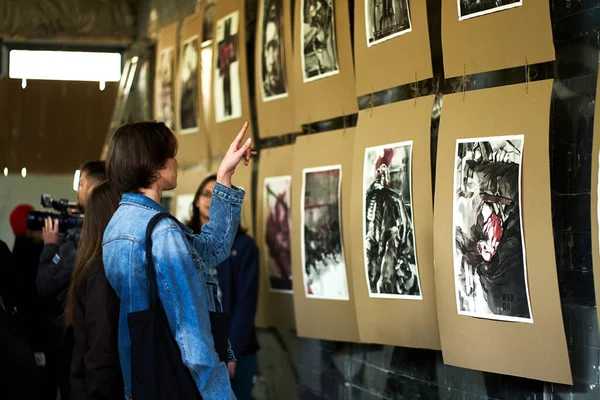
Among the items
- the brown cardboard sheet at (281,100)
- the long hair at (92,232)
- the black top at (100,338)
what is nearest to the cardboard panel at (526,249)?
the long hair at (92,232)

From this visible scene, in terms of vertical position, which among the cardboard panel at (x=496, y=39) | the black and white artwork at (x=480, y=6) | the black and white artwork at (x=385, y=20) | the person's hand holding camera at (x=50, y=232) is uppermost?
the black and white artwork at (x=385, y=20)

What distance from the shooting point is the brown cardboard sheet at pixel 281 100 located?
597 cm

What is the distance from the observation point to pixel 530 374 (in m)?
3.73

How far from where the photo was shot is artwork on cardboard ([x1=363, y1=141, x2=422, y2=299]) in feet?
14.7

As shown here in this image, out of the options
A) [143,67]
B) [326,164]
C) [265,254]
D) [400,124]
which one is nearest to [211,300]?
[400,124]

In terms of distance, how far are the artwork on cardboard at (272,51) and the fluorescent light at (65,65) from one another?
14.3ft

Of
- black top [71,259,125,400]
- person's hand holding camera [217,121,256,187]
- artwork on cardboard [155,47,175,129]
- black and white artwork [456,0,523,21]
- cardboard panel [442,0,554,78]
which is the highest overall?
artwork on cardboard [155,47,175,129]

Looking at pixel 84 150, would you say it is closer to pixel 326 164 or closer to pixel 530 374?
pixel 326 164

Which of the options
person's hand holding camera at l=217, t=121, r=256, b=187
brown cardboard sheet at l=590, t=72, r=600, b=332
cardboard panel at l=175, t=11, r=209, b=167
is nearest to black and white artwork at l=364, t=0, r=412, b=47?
brown cardboard sheet at l=590, t=72, r=600, b=332

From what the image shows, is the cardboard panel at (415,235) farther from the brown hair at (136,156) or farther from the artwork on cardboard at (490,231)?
the brown hair at (136,156)

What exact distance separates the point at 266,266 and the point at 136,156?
10.6ft

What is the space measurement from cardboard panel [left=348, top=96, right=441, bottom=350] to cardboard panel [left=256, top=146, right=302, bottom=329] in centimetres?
123

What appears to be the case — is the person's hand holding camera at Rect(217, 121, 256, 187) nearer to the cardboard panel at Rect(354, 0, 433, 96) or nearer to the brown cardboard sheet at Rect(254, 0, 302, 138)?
the cardboard panel at Rect(354, 0, 433, 96)

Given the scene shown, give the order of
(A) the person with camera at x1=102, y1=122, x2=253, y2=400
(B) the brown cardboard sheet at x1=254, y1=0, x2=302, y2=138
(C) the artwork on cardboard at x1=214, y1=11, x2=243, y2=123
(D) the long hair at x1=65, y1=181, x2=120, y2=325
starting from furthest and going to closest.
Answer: (C) the artwork on cardboard at x1=214, y1=11, x2=243, y2=123 < (B) the brown cardboard sheet at x1=254, y1=0, x2=302, y2=138 < (D) the long hair at x1=65, y1=181, x2=120, y2=325 < (A) the person with camera at x1=102, y1=122, x2=253, y2=400
